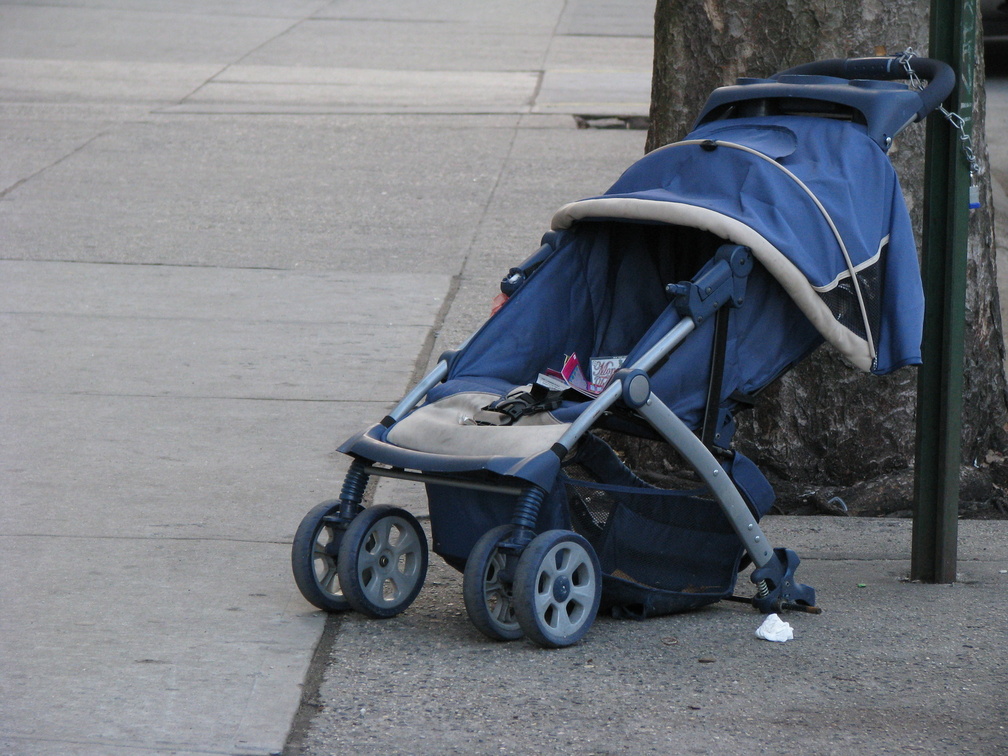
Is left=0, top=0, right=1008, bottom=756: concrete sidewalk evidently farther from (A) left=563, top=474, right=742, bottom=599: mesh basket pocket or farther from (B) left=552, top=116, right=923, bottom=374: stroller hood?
(B) left=552, top=116, right=923, bottom=374: stroller hood

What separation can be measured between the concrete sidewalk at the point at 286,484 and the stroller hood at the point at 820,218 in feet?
2.77

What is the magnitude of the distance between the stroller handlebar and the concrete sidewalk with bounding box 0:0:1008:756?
1420 mm

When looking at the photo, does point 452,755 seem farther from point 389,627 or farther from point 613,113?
point 613,113

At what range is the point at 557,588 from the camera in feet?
12.1

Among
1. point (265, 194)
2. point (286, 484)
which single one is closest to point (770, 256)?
point (286, 484)

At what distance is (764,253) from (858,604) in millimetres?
1140

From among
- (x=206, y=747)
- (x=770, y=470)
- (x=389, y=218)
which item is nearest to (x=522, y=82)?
(x=389, y=218)

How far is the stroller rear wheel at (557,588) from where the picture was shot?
3572mm

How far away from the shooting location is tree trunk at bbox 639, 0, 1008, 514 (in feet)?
16.2

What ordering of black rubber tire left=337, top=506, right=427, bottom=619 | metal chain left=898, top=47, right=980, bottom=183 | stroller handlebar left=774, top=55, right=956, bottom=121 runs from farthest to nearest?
metal chain left=898, top=47, right=980, bottom=183
stroller handlebar left=774, top=55, right=956, bottom=121
black rubber tire left=337, top=506, right=427, bottom=619

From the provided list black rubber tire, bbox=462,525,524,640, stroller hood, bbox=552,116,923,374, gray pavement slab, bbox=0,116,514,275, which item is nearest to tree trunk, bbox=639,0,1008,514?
stroller hood, bbox=552,116,923,374

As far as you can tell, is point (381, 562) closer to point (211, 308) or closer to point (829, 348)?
point (829, 348)

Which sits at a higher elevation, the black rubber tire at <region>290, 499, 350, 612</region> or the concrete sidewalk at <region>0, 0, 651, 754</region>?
the black rubber tire at <region>290, 499, 350, 612</region>

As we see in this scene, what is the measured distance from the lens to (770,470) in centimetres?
522
